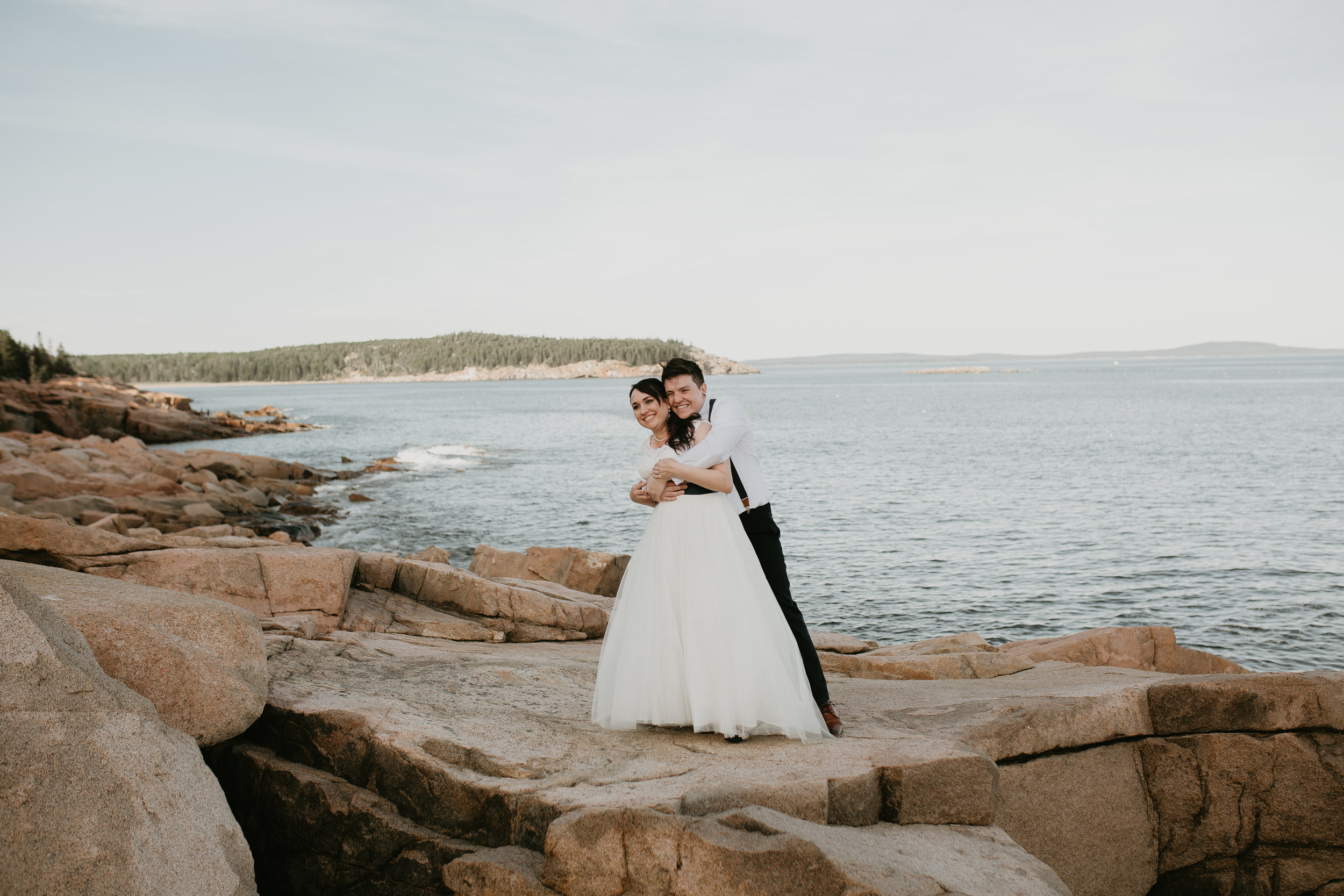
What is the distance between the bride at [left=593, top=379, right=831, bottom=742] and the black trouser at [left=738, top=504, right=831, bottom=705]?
0.22 meters

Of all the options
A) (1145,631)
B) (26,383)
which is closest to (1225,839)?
(1145,631)

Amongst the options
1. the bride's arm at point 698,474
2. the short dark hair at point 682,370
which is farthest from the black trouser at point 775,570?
the short dark hair at point 682,370

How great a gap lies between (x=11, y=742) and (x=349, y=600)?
6146mm

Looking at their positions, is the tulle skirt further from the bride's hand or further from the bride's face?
the bride's face

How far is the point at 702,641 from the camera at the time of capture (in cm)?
553

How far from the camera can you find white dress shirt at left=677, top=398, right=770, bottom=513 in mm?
5602

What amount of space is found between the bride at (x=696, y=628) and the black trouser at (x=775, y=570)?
224 mm

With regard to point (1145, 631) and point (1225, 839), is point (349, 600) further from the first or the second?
point (1145, 631)

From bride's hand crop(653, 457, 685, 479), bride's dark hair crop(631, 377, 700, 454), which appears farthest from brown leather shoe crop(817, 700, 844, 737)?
bride's dark hair crop(631, 377, 700, 454)

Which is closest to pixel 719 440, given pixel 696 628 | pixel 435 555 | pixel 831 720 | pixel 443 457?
pixel 696 628

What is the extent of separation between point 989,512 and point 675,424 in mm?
27444

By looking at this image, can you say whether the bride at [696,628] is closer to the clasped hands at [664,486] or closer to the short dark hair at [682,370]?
the clasped hands at [664,486]

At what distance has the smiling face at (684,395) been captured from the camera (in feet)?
18.9

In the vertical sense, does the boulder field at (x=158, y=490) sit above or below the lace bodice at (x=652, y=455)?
below
